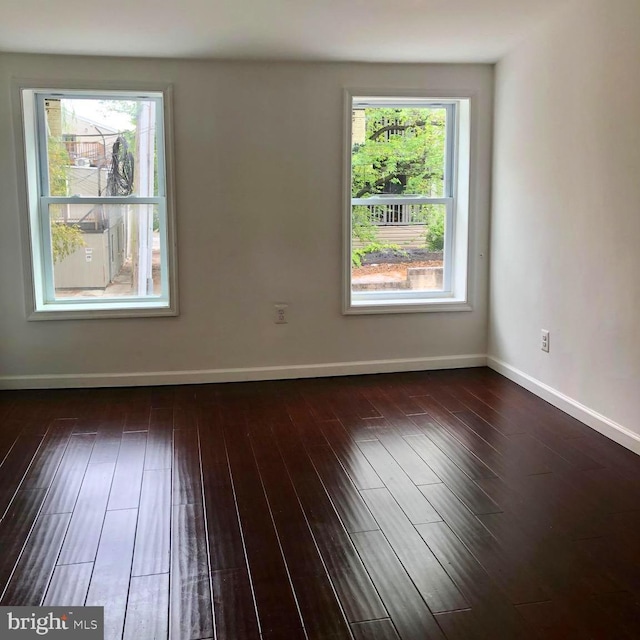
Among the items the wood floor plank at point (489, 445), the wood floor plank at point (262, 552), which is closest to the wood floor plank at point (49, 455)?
the wood floor plank at point (262, 552)

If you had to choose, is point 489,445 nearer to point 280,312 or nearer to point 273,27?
point 280,312

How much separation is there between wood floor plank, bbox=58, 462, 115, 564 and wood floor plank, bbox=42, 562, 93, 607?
0.05 m

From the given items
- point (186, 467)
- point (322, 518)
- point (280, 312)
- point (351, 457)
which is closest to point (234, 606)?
point (322, 518)

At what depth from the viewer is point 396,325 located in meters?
4.68

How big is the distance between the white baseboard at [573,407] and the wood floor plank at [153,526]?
2158 mm

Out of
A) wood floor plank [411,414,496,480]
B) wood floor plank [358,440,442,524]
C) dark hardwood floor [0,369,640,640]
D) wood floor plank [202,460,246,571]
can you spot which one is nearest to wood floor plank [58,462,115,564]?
dark hardwood floor [0,369,640,640]

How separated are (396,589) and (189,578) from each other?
0.66 metres

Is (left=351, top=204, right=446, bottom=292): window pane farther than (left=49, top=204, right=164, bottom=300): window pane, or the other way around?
(left=351, top=204, right=446, bottom=292): window pane

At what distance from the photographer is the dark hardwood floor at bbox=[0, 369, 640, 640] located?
6.38ft

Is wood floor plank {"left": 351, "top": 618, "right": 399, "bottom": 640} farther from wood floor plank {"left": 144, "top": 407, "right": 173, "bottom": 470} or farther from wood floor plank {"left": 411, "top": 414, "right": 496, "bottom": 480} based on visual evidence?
wood floor plank {"left": 144, "top": 407, "right": 173, "bottom": 470}

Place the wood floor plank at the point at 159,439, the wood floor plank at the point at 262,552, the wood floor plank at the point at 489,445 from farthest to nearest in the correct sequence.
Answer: the wood floor plank at the point at 159,439 → the wood floor plank at the point at 489,445 → the wood floor plank at the point at 262,552

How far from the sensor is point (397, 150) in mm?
4699

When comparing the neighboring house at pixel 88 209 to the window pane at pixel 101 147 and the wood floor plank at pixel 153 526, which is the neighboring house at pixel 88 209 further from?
the wood floor plank at pixel 153 526

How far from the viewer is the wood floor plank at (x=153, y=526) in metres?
2.21
